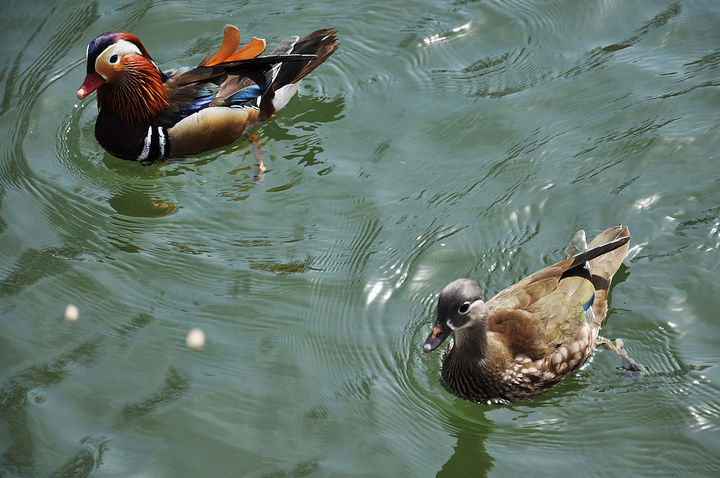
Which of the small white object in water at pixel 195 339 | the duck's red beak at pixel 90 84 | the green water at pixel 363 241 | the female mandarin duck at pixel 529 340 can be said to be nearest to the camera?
the green water at pixel 363 241

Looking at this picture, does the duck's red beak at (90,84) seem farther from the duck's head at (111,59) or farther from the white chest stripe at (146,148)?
the white chest stripe at (146,148)

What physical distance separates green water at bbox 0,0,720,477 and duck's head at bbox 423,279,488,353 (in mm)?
505

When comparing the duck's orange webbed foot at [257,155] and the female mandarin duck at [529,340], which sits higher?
the duck's orange webbed foot at [257,155]

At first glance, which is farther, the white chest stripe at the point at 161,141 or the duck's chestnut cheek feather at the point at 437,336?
the white chest stripe at the point at 161,141

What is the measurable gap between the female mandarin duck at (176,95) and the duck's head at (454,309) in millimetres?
3137

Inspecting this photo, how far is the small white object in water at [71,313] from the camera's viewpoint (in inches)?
220

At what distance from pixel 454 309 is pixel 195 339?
1.74 metres

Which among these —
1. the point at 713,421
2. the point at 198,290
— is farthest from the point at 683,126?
the point at 198,290

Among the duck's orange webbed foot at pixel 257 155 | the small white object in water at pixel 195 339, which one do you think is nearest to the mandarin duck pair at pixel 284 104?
the duck's orange webbed foot at pixel 257 155

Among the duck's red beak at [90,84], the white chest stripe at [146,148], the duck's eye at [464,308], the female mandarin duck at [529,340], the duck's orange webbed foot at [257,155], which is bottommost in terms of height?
the female mandarin duck at [529,340]

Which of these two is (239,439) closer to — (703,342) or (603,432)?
(603,432)

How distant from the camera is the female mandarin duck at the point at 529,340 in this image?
4.95 m

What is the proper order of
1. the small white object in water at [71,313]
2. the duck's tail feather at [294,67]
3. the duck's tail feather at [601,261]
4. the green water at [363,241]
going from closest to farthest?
the green water at [363,241] < the duck's tail feather at [601,261] < the small white object in water at [71,313] < the duck's tail feather at [294,67]

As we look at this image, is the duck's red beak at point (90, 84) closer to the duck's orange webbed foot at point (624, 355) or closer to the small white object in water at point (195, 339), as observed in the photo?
the small white object in water at point (195, 339)
